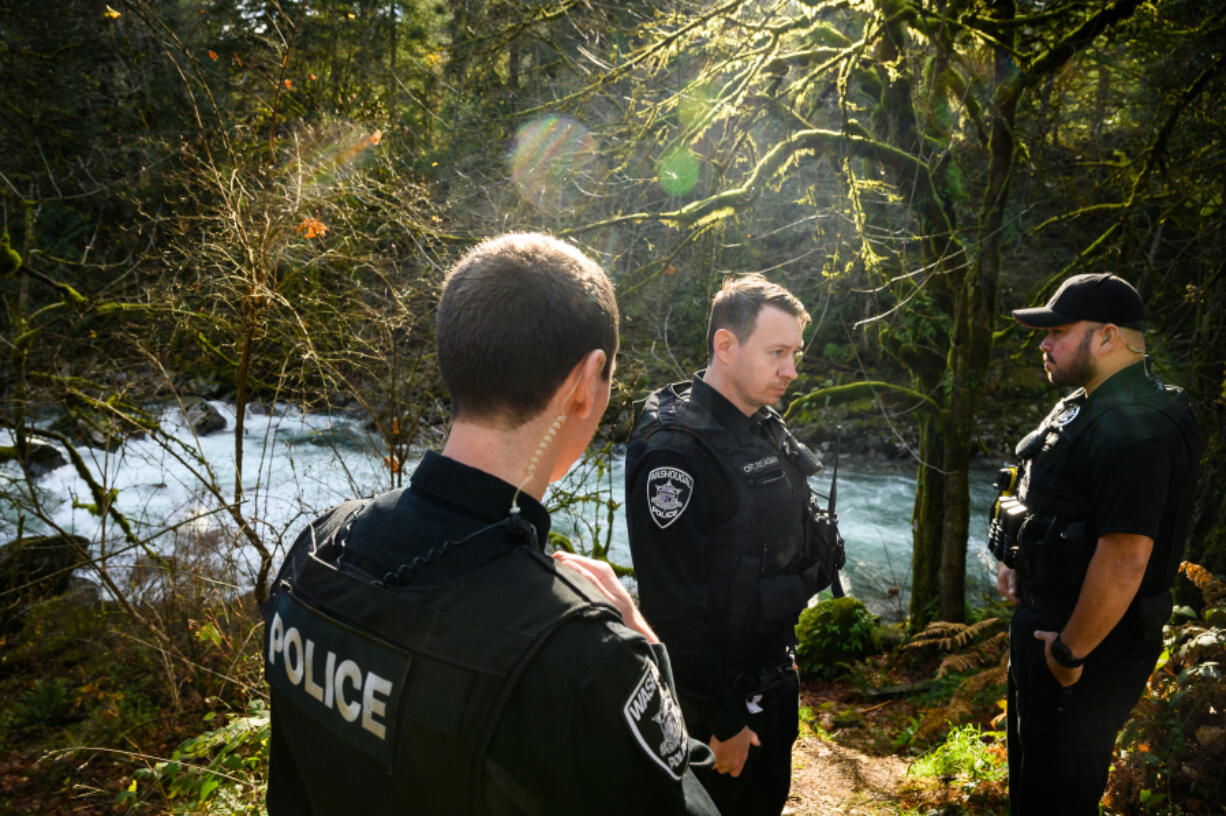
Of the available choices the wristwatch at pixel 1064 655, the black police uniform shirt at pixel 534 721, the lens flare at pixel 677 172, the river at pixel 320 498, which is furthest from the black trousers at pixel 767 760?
the lens flare at pixel 677 172

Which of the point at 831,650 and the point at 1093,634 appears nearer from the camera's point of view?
the point at 1093,634

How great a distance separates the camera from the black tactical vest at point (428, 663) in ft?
3.32

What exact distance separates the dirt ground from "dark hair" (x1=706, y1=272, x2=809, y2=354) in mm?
2816

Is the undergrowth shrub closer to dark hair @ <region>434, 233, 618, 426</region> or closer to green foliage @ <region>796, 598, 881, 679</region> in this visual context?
green foliage @ <region>796, 598, 881, 679</region>

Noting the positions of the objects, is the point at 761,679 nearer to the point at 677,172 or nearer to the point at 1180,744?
the point at 1180,744

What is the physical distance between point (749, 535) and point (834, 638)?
5.81m

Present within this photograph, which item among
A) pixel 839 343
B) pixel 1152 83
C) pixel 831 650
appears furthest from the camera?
pixel 839 343

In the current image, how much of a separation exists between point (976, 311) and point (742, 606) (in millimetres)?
4917

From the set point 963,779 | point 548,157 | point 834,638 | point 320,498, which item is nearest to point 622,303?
point 548,157

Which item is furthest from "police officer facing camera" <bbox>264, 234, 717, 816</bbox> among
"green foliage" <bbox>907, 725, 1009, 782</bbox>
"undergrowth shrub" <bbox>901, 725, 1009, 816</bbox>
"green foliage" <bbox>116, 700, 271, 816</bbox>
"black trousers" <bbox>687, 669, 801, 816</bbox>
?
"green foliage" <bbox>907, 725, 1009, 782</bbox>

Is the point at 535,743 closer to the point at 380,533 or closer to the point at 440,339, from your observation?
the point at 380,533

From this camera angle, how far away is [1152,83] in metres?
6.14

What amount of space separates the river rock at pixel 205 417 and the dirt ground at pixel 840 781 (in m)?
9.90

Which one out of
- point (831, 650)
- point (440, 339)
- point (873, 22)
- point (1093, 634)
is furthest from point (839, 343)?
point (440, 339)
